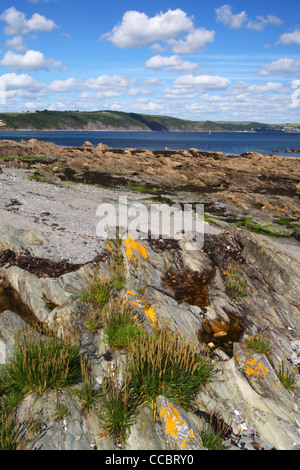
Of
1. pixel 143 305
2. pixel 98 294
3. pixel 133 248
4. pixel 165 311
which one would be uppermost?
pixel 133 248

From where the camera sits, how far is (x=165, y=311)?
1045 cm

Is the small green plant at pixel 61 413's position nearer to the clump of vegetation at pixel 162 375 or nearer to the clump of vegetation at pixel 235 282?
the clump of vegetation at pixel 162 375

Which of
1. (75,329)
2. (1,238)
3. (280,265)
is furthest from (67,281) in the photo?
(280,265)

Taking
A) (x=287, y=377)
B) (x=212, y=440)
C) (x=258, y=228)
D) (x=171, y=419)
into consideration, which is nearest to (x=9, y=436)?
(x=171, y=419)

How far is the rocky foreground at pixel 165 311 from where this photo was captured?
6.19 meters

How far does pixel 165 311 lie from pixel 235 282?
5.58m

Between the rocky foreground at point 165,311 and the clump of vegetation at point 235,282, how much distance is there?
0.06 metres

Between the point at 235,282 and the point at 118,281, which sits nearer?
the point at 118,281

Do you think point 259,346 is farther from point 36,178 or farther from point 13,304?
point 36,178

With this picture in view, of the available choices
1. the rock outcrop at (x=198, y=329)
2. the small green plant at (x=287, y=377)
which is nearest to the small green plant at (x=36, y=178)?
the rock outcrop at (x=198, y=329)

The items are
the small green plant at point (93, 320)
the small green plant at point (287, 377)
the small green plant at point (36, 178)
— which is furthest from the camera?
the small green plant at point (36, 178)
